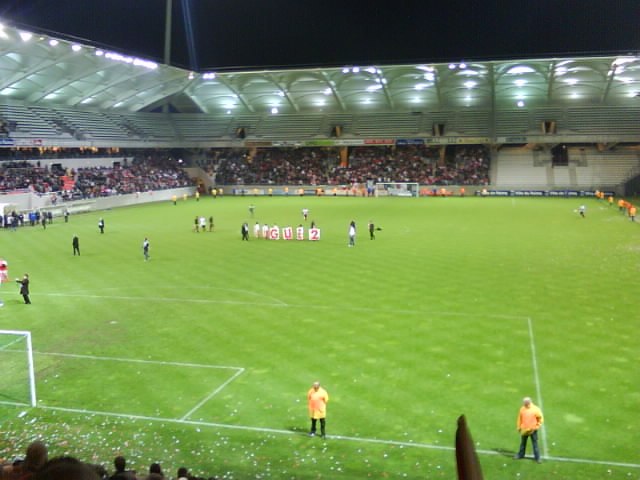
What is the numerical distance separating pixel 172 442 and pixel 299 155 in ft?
281

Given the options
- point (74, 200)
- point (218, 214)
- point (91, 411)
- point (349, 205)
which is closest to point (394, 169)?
point (349, 205)

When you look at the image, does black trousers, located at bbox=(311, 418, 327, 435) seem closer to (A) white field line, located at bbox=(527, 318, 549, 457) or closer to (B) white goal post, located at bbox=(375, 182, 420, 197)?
(A) white field line, located at bbox=(527, 318, 549, 457)

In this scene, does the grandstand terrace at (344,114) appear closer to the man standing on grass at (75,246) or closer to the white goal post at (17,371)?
the man standing on grass at (75,246)

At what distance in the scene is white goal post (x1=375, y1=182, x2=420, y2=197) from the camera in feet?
270

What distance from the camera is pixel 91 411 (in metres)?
15.1

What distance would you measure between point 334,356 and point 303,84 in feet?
236

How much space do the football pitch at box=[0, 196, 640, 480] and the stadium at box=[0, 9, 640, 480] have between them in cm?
10

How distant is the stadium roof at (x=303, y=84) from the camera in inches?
2472

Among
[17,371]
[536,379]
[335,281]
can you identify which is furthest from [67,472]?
[335,281]

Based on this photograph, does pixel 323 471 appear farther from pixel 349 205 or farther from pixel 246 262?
pixel 349 205

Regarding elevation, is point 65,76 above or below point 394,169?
above

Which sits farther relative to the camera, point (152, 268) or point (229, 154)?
point (229, 154)

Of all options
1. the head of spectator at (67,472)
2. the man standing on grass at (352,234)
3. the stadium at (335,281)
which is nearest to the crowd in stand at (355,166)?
the stadium at (335,281)

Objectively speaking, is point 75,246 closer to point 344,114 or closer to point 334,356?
point 334,356
